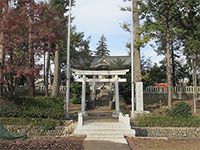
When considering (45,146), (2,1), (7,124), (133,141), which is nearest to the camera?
(45,146)

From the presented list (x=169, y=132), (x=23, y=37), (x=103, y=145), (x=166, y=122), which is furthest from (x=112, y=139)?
(x=23, y=37)

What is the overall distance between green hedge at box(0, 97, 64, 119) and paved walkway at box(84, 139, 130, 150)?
531cm

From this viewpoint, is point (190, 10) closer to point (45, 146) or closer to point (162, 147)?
point (162, 147)

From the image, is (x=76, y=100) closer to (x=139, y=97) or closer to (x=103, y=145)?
(x=139, y=97)

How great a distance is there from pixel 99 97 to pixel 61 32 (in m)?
16.1

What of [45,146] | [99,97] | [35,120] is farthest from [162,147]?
[99,97]

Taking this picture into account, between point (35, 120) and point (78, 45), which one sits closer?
point (35, 120)

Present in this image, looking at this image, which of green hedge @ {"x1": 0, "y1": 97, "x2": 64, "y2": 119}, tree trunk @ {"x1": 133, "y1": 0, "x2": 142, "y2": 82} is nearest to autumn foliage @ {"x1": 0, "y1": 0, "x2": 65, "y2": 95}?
green hedge @ {"x1": 0, "y1": 97, "x2": 64, "y2": 119}

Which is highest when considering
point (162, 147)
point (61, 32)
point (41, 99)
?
point (61, 32)

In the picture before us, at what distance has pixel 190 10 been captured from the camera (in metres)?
24.8

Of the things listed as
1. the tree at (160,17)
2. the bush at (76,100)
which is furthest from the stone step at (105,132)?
the bush at (76,100)

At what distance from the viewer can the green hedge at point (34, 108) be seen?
58.1 feet

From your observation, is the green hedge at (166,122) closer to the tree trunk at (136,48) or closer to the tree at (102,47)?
the tree trunk at (136,48)

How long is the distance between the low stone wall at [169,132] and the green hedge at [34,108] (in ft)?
13.8
